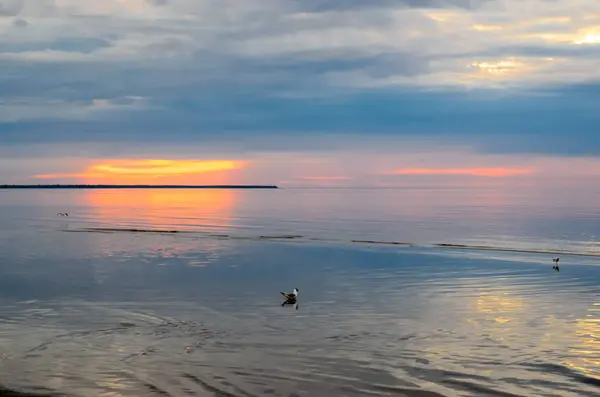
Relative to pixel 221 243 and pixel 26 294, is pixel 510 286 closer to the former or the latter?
pixel 26 294

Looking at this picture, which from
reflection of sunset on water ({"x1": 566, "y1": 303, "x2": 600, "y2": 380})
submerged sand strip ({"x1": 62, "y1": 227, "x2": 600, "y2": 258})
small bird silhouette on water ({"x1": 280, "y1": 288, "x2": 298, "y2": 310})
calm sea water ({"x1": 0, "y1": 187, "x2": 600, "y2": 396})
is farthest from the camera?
submerged sand strip ({"x1": 62, "y1": 227, "x2": 600, "y2": 258})

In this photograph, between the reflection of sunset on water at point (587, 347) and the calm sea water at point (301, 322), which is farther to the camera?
the reflection of sunset on water at point (587, 347)

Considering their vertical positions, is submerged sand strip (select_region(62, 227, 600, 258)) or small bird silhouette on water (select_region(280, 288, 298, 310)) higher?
submerged sand strip (select_region(62, 227, 600, 258))

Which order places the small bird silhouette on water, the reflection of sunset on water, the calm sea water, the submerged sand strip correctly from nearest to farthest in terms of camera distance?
the calm sea water < the reflection of sunset on water < the small bird silhouette on water < the submerged sand strip

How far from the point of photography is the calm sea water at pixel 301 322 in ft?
59.8

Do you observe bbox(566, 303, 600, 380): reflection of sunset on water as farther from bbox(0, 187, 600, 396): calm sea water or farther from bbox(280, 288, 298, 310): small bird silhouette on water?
bbox(280, 288, 298, 310): small bird silhouette on water

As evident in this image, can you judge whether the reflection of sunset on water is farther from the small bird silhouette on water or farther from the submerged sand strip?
the submerged sand strip

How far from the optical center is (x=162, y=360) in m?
20.1

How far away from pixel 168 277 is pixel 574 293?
19969mm

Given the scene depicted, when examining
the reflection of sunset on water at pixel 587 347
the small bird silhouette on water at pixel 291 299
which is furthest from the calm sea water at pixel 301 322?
the small bird silhouette on water at pixel 291 299

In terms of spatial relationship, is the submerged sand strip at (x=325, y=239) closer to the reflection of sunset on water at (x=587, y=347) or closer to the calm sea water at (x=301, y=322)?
the calm sea water at (x=301, y=322)

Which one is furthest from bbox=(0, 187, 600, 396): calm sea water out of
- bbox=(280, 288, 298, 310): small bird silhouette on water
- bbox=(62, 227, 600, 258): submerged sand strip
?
bbox=(62, 227, 600, 258): submerged sand strip

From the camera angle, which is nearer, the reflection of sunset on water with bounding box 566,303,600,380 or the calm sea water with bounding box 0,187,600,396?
the calm sea water with bounding box 0,187,600,396

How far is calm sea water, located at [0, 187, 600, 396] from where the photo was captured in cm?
1823
